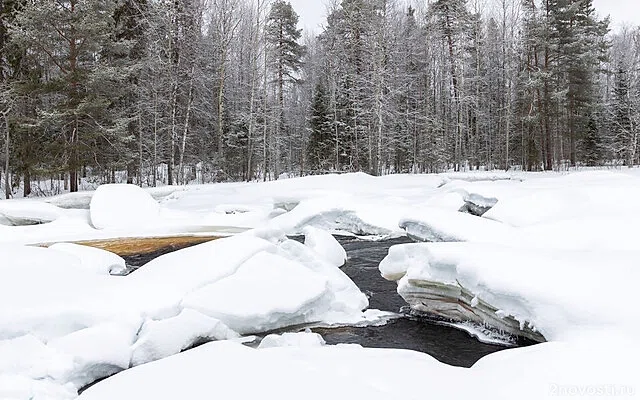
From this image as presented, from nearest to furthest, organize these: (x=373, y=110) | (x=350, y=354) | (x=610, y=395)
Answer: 1. (x=610, y=395)
2. (x=350, y=354)
3. (x=373, y=110)

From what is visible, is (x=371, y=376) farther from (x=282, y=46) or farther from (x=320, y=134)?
(x=282, y=46)

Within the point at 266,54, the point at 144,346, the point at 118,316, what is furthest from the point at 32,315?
the point at 266,54

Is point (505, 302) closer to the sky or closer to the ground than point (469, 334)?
closer to the sky

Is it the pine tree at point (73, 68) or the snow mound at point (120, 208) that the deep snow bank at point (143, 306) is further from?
the pine tree at point (73, 68)

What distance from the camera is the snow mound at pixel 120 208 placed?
524 inches

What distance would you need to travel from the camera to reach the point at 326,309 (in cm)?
604

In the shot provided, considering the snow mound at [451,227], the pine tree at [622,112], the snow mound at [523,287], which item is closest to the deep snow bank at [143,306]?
the snow mound at [523,287]

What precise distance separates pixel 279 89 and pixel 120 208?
1743 cm

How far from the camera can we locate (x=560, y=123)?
28.8 meters

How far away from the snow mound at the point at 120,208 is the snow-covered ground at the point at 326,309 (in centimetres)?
Result: 529

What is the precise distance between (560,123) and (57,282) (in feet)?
101

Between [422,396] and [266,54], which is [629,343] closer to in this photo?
[422,396]

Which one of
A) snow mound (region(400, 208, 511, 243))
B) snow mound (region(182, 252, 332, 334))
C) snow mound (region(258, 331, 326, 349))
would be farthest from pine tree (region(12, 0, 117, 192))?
snow mound (region(258, 331, 326, 349))

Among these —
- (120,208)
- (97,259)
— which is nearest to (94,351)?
(97,259)
